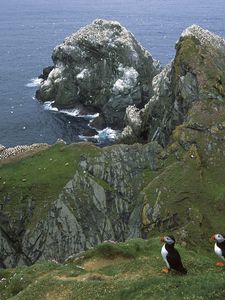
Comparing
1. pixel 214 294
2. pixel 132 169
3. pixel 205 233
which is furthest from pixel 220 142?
pixel 214 294

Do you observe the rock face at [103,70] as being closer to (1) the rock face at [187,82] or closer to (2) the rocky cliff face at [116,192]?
(1) the rock face at [187,82]

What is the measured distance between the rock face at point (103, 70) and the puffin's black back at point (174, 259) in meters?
83.6

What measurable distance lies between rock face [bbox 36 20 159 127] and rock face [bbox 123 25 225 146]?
22883mm

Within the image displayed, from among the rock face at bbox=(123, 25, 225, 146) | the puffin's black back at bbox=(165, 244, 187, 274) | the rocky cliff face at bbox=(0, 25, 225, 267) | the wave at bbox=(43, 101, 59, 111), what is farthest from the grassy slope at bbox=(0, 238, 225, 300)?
the wave at bbox=(43, 101, 59, 111)

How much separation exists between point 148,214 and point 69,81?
224 ft

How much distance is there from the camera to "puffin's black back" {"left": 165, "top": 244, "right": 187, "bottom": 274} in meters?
26.0

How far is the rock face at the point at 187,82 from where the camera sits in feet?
238

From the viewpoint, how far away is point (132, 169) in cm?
6381

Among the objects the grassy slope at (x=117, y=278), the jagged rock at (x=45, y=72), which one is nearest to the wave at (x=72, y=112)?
the jagged rock at (x=45, y=72)

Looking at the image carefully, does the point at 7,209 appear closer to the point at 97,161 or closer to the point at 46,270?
the point at 97,161

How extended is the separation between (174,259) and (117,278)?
5586mm

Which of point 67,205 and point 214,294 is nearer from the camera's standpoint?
point 214,294

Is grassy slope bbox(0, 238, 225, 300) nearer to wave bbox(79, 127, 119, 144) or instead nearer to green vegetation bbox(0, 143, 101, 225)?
green vegetation bbox(0, 143, 101, 225)

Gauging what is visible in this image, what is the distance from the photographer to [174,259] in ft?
85.8
